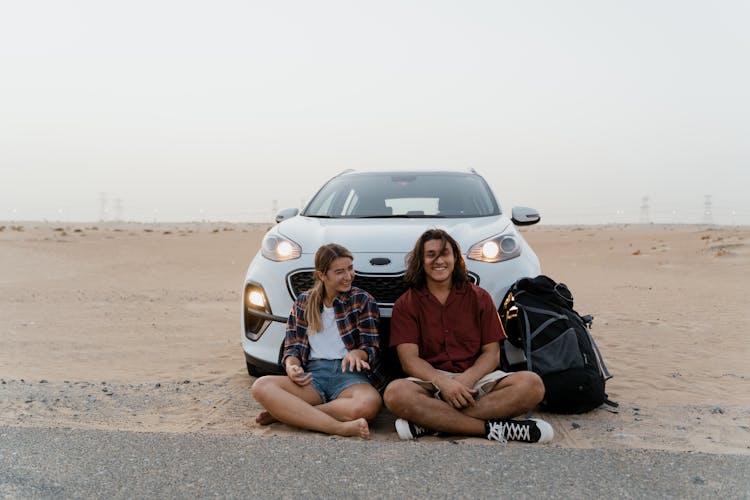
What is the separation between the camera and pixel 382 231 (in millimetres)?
5477

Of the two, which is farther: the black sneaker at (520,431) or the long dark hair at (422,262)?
the long dark hair at (422,262)

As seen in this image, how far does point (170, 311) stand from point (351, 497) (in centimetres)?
930

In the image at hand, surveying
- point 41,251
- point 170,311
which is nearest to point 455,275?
point 170,311

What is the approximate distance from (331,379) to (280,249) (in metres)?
1.19

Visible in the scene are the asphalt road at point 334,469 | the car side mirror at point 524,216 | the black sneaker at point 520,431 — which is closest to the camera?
the asphalt road at point 334,469

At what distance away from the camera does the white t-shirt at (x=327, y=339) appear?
192 inches

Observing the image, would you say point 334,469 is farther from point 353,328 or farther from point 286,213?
point 286,213

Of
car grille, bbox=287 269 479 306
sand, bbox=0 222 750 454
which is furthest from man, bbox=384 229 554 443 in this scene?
car grille, bbox=287 269 479 306

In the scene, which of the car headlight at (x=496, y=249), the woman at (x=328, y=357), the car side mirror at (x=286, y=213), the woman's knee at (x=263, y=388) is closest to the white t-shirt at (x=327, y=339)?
the woman at (x=328, y=357)

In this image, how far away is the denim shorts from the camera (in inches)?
187

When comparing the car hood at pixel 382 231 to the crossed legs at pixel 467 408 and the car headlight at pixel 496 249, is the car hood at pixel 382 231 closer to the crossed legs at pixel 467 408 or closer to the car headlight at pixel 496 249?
the car headlight at pixel 496 249

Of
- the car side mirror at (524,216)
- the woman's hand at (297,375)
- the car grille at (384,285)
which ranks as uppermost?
the car side mirror at (524,216)

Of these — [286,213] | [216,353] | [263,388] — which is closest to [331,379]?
[263,388]

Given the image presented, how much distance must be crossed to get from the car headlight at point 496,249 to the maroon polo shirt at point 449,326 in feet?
1.77
